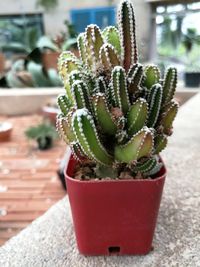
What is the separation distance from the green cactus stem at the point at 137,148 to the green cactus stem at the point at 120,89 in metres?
0.05

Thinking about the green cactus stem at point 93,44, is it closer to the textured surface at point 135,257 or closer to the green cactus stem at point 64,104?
the green cactus stem at point 64,104

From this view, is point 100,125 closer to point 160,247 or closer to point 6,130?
point 160,247

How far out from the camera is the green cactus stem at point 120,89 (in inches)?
17.1

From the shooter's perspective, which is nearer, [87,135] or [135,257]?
[87,135]

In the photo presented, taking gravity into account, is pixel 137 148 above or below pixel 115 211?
above

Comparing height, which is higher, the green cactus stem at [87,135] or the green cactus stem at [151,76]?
the green cactus stem at [151,76]

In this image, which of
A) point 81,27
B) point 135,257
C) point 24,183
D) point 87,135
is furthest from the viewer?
point 24,183

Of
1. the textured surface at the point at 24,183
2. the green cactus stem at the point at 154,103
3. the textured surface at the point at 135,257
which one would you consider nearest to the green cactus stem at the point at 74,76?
the green cactus stem at the point at 154,103

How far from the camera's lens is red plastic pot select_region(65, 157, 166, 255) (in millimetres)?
472

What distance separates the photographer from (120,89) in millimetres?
447

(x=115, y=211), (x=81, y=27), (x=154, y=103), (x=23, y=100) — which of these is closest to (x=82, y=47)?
(x=154, y=103)

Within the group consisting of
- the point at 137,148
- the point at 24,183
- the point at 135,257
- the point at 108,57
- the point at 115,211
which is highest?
the point at 108,57

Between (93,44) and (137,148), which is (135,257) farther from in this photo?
(93,44)

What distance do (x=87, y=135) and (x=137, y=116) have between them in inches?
2.9
